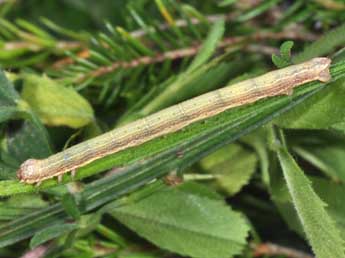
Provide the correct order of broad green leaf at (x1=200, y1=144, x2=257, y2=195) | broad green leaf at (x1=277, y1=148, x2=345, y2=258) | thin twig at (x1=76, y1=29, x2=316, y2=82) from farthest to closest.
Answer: thin twig at (x1=76, y1=29, x2=316, y2=82)
broad green leaf at (x1=200, y1=144, x2=257, y2=195)
broad green leaf at (x1=277, y1=148, x2=345, y2=258)

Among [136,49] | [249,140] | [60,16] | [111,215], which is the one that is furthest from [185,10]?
[60,16]

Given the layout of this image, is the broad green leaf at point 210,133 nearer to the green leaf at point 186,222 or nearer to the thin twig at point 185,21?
the green leaf at point 186,222

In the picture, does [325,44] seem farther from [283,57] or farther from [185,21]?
[185,21]

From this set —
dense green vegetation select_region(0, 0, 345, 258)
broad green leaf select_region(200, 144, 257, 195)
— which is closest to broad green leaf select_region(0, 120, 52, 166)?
dense green vegetation select_region(0, 0, 345, 258)

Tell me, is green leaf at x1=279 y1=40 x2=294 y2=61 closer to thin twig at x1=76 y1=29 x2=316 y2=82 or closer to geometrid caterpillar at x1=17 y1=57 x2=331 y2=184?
geometrid caterpillar at x1=17 y1=57 x2=331 y2=184

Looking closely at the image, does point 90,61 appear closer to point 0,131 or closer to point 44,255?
point 0,131

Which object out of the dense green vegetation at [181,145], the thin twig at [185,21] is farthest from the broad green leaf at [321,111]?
the thin twig at [185,21]

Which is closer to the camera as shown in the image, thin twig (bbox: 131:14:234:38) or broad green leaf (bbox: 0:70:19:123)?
broad green leaf (bbox: 0:70:19:123)
